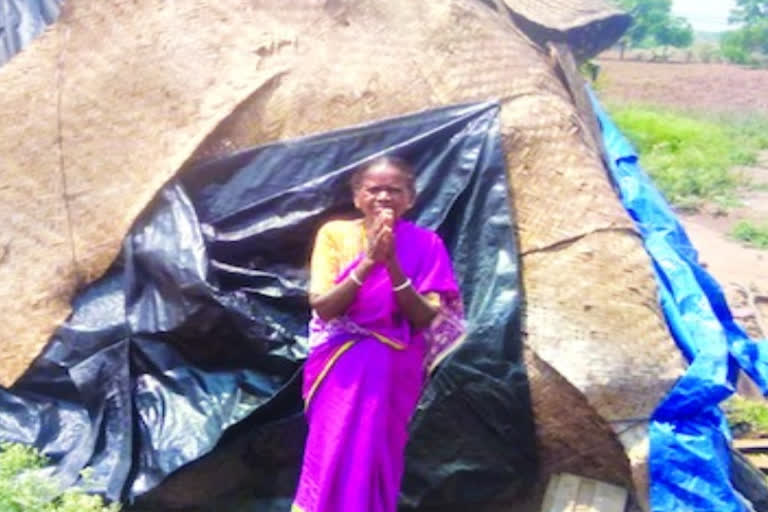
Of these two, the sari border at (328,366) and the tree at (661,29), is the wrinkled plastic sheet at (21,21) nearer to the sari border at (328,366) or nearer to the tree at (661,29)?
the sari border at (328,366)

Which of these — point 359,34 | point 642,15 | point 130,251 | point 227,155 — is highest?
point 359,34

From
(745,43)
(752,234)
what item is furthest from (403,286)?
(745,43)

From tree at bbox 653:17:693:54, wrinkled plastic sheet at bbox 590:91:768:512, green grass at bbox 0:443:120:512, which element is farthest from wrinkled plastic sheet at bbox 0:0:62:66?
tree at bbox 653:17:693:54

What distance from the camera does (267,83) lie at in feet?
12.1

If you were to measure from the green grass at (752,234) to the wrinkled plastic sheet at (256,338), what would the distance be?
6.19 metres

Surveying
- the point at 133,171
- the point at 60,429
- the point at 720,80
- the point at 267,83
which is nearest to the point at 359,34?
the point at 267,83

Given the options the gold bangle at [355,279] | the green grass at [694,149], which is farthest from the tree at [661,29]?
the gold bangle at [355,279]

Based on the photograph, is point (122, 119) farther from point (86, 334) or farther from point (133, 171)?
point (86, 334)

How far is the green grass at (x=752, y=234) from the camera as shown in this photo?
9.03 meters

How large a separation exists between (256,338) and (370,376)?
0.79m

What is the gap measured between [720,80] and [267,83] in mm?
24156

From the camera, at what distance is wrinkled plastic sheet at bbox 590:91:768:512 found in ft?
10.3

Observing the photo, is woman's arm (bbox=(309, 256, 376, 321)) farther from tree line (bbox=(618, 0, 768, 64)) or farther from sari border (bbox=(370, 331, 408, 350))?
tree line (bbox=(618, 0, 768, 64))

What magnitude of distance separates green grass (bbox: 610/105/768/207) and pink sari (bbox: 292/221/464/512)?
8.60 metres
